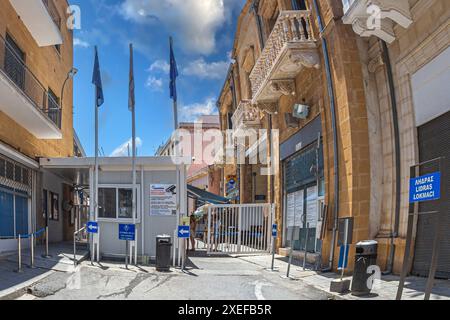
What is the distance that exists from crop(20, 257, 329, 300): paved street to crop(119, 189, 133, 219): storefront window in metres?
2.14

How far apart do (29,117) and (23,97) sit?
168 centimetres

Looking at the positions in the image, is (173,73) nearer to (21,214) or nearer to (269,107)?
(269,107)

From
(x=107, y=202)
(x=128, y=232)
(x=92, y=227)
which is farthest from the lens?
(x=107, y=202)

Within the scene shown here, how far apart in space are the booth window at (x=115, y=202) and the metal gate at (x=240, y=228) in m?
3.90

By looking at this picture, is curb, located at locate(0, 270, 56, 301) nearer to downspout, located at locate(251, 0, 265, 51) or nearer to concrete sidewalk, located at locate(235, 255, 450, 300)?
concrete sidewalk, located at locate(235, 255, 450, 300)

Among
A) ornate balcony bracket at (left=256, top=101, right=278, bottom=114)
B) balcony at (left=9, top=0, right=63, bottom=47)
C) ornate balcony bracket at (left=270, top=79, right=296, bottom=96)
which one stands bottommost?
ornate balcony bracket at (left=256, top=101, right=278, bottom=114)

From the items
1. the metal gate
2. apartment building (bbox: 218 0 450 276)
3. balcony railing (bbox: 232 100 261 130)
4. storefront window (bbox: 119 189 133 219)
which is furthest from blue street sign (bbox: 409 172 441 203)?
balcony railing (bbox: 232 100 261 130)

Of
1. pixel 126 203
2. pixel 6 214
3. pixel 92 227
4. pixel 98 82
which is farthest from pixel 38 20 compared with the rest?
pixel 92 227

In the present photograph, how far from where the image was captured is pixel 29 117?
14781 mm

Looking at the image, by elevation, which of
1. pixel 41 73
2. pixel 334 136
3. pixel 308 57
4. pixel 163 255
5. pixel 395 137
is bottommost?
pixel 163 255

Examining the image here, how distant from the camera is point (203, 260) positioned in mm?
15234

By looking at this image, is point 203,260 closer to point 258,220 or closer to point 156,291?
point 258,220

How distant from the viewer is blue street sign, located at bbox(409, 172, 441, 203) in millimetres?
5809

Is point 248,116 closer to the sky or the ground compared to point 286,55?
closer to the ground
